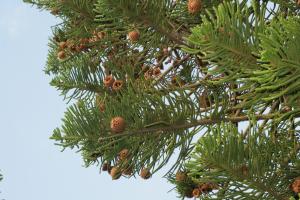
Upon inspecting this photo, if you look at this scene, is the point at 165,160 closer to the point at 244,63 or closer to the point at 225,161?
the point at 225,161

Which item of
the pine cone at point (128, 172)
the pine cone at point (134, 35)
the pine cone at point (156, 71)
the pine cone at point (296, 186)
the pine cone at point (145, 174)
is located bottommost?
the pine cone at point (296, 186)

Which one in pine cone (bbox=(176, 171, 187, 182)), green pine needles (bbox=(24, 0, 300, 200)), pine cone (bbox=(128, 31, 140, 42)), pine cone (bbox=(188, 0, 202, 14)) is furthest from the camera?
pine cone (bbox=(176, 171, 187, 182))

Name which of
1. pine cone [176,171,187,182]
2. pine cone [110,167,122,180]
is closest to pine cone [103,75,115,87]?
pine cone [110,167,122,180]

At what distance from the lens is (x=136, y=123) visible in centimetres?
397

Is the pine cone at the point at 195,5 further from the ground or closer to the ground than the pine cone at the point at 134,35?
further from the ground

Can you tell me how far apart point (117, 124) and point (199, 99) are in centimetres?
74

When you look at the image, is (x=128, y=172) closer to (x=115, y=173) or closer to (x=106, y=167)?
(x=115, y=173)

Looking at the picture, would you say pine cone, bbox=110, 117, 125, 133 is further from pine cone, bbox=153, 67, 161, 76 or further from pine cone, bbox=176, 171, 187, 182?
pine cone, bbox=153, 67, 161, 76

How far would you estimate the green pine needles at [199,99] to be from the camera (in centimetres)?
301

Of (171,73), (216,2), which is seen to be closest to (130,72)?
(171,73)

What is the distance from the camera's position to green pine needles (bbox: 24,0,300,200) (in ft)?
9.87

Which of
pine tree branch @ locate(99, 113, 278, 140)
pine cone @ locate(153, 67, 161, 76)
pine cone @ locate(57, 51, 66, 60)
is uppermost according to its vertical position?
pine cone @ locate(57, 51, 66, 60)

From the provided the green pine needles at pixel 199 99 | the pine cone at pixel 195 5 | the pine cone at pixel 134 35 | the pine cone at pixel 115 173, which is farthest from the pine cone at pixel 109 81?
the pine cone at pixel 195 5

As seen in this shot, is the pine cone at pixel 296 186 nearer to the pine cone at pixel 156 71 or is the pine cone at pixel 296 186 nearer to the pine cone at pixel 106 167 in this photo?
the pine cone at pixel 106 167
